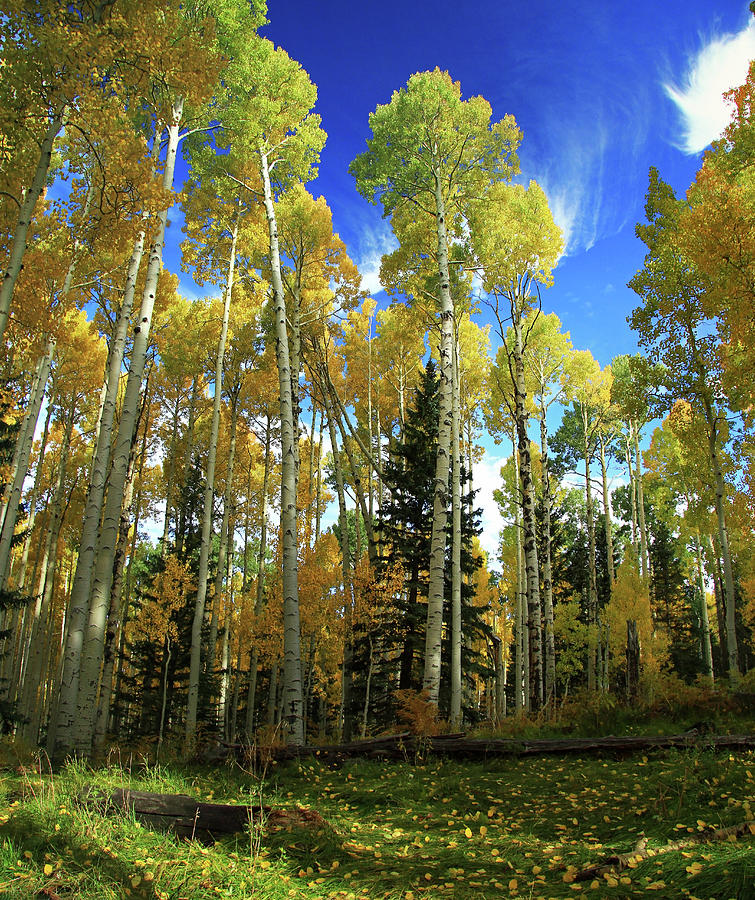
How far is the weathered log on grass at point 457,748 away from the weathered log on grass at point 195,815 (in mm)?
2472

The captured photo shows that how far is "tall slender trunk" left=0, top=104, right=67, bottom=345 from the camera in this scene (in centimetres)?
509

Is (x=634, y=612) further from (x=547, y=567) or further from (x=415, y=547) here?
(x=415, y=547)

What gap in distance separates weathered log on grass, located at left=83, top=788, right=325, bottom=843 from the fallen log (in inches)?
69.5

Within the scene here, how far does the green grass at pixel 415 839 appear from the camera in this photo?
2.56 meters

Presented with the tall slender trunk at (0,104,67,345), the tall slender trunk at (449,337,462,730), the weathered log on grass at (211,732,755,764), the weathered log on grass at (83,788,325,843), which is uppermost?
the tall slender trunk at (0,104,67,345)

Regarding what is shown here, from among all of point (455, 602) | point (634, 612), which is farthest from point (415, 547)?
point (634, 612)

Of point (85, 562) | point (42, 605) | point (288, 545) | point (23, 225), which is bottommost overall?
point (42, 605)

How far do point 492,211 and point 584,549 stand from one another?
63.3 feet

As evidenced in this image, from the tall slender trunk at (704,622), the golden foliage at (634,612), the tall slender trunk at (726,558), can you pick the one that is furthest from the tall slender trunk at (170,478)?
the tall slender trunk at (704,622)

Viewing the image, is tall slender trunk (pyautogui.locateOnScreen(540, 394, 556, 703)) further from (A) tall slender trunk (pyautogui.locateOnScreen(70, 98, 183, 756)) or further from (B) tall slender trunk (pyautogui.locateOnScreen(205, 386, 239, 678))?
(A) tall slender trunk (pyautogui.locateOnScreen(70, 98, 183, 756))

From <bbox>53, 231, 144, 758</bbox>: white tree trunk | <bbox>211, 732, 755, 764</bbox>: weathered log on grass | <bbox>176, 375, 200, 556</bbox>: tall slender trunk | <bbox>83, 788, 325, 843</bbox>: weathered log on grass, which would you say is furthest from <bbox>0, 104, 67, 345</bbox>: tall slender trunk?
<bbox>176, 375, 200, 556</bbox>: tall slender trunk

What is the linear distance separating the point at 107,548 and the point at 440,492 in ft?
16.1

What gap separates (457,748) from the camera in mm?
6355

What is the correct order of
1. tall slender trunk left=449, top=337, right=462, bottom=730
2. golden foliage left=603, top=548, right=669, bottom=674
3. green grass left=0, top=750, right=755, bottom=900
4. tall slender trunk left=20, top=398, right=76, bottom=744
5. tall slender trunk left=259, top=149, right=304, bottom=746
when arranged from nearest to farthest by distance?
green grass left=0, top=750, right=755, bottom=900 → tall slender trunk left=259, top=149, right=304, bottom=746 → tall slender trunk left=449, top=337, right=462, bottom=730 → tall slender trunk left=20, top=398, right=76, bottom=744 → golden foliage left=603, top=548, right=669, bottom=674
